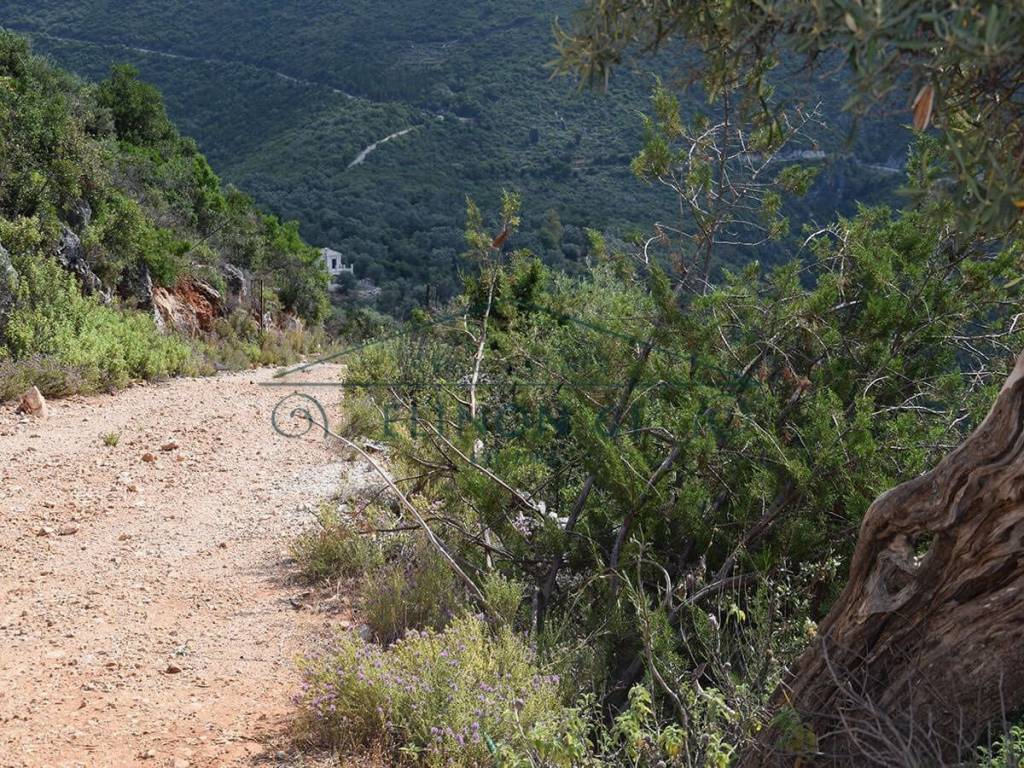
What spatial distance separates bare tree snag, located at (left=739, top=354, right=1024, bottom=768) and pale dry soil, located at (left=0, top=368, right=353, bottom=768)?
1.67m

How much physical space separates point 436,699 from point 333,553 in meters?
1.97

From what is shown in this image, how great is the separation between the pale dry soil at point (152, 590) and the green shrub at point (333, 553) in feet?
0.56

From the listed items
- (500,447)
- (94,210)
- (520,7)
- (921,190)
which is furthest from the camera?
(520,7)

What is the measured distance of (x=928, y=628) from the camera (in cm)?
221

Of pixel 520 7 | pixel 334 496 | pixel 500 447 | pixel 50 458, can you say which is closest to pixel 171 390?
pixel 50 458

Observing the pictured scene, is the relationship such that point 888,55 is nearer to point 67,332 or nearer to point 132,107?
point 67,332

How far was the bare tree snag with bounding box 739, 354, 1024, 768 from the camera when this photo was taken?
6.68 feet

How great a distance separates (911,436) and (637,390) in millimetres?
1088

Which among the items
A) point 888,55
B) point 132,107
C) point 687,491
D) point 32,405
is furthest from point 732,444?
point 132,107

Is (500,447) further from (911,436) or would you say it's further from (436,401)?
(911,436)

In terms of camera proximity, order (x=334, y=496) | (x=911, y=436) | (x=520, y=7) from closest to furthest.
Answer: (x=911, y=436), (x=334, y=496), (x=520, y=7)

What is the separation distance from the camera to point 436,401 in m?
5.32

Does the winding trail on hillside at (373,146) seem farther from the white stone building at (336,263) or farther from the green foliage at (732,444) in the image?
the green foliage at (732,444)

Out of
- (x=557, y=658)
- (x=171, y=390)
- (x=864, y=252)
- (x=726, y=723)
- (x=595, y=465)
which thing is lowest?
(x=171, y=390)
